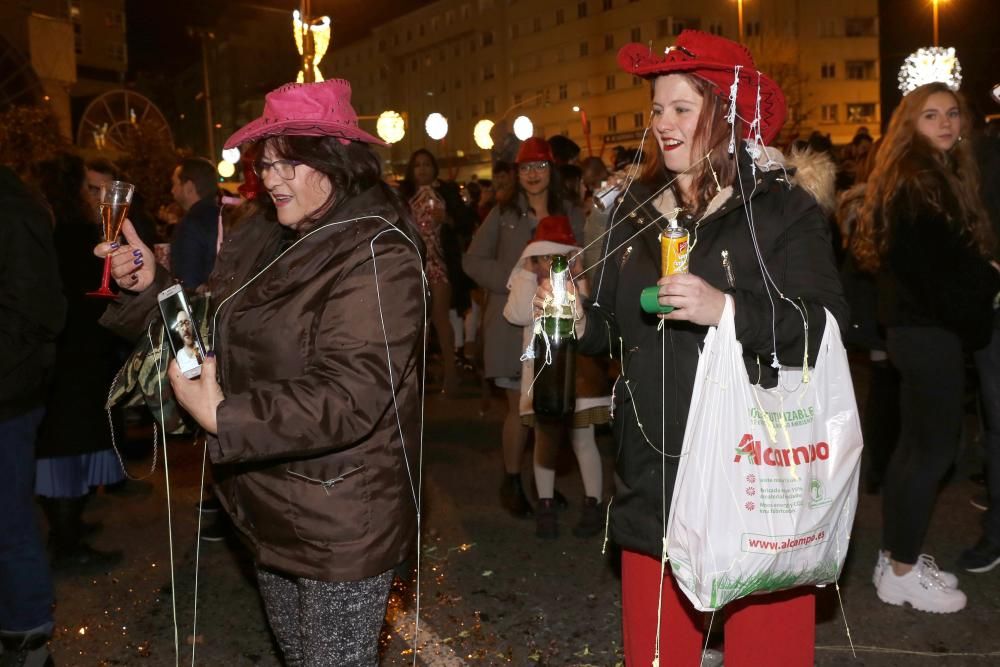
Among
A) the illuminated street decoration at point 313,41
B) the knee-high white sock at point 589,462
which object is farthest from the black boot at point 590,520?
the illuminated street decoration at point 313,41

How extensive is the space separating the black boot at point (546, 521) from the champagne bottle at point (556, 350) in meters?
2.42

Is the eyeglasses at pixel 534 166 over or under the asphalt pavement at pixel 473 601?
over

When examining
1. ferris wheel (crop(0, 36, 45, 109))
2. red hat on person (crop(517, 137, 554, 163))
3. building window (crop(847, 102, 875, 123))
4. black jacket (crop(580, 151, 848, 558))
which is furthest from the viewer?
building window (crop(847, 102, 875, 123))

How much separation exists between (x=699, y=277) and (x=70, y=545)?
4349mm

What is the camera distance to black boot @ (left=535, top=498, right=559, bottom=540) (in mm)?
5215

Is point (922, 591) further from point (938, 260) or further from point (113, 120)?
point (113, 120)

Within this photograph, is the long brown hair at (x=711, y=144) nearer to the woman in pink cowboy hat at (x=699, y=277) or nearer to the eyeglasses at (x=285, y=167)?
the woman in pink cowboy hat at (x=699, y=277)

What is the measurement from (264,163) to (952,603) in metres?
3.59

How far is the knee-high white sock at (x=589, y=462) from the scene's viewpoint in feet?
16.9

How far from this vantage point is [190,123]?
47.3m

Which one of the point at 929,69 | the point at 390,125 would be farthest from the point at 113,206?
the point at 390,125

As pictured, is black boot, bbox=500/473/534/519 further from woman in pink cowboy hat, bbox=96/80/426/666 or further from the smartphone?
the smartphone

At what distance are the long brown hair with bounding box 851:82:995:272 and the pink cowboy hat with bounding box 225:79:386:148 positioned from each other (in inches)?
100

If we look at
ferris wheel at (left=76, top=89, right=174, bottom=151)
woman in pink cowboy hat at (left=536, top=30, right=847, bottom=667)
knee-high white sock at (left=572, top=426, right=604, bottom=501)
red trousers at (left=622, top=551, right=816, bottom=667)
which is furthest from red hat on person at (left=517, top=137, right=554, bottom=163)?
ferris wheel at (left=76, top=89, right=174, bottom=151)
